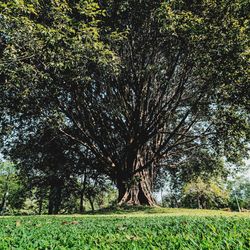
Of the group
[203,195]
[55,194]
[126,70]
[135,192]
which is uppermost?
[126,70]

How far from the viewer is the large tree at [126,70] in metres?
10.2

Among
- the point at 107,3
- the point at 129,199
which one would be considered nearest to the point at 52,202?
the point at 129,199

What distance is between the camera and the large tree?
33.3ft

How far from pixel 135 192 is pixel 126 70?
8.29m

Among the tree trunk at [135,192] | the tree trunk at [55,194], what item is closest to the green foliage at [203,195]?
the tree trunk at [55,194]

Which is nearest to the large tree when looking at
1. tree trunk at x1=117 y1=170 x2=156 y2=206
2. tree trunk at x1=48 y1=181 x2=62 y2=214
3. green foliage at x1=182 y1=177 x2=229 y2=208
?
tree trunk at x1=117 y1=170 x2=156 y2=206

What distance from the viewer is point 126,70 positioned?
14.5 metres

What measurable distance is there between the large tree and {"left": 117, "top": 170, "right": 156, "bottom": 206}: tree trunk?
0.23 feet

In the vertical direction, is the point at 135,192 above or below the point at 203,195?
below

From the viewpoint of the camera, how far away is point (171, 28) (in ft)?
34.3

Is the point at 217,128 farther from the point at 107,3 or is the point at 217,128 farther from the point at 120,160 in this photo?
the point at 107,3

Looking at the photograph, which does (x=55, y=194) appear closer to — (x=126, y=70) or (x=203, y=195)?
(x=126, y=70)

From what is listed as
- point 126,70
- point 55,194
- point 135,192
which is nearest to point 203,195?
point 55,194

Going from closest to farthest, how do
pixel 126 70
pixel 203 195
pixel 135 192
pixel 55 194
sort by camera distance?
pixel 126 70 → pixel 135 192 → pixel 55 194 → pixel 203 195
